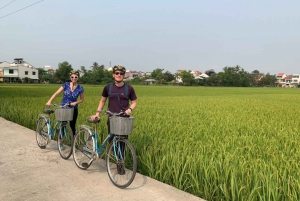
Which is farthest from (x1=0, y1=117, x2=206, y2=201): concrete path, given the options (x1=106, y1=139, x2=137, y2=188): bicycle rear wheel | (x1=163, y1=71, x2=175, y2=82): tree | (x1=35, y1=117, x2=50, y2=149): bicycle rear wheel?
(x1=163, y1=71, x2=175, y2=82): tree

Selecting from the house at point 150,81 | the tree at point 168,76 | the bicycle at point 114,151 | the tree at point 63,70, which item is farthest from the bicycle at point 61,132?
the tree at point 168,76

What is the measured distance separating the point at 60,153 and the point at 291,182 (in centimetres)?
361

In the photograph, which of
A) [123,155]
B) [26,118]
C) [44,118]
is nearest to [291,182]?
[123,155]

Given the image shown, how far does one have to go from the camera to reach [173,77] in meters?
90.3

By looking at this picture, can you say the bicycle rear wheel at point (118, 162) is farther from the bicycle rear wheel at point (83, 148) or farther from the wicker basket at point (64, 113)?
the wicker basket at point (64, 113)

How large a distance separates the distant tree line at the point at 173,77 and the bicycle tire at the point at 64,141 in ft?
190

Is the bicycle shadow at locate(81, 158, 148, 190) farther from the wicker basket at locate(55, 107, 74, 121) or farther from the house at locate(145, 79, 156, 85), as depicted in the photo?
the house at locate(145, 79, 156, 85)

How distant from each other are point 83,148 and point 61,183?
0.70 m

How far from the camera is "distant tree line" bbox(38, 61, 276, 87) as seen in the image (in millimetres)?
66375

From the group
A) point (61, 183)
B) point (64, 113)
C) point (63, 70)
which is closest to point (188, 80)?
point (63, 70)

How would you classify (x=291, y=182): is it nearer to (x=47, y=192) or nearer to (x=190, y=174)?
(x=190, y=174)

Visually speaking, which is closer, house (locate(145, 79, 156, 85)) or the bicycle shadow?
the bicycle shadow

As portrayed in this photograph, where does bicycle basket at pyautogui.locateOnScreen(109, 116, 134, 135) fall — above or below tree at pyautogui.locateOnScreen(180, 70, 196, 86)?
below

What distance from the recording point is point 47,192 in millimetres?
2988
